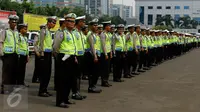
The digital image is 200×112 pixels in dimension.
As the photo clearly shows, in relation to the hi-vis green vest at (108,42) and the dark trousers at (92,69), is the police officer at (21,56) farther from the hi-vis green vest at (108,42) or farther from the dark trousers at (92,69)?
the hi-vis green vest at (108,42)

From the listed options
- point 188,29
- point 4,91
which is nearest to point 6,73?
point 4,91

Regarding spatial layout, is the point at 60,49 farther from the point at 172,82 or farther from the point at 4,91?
the point at 172,82

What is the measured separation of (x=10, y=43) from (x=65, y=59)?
191 cm

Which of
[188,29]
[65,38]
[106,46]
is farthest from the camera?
[188,29]

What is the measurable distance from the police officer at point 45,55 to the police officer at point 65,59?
3.99 feet

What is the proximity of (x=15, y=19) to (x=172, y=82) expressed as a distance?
546cm

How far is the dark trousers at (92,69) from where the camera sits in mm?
9117

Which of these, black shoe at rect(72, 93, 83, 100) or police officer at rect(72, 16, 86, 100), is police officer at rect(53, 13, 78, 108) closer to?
police officer at rect(72, 16, 86, 100)

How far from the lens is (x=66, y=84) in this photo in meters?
7.12

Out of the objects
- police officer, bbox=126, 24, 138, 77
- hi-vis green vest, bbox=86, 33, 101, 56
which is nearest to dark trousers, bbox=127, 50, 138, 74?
police officer, bbox=126, 24, 138, 77

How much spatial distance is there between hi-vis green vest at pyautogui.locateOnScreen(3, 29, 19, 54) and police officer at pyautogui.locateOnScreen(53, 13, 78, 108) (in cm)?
165

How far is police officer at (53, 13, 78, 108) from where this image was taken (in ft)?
23.1

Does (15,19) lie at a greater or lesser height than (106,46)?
greater

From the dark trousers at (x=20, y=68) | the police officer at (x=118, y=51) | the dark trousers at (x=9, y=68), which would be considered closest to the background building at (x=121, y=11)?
the police officer at (x=118, y=51)
